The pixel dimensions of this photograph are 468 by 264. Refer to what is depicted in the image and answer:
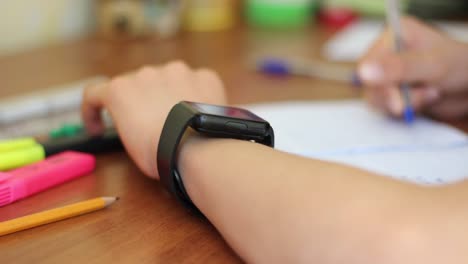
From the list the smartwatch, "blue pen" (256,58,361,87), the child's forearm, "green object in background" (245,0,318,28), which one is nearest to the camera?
the child's forearm

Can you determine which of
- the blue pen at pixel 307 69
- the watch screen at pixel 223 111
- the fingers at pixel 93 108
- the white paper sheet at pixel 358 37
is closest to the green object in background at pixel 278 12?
the white paper sheet at pixel 358 37

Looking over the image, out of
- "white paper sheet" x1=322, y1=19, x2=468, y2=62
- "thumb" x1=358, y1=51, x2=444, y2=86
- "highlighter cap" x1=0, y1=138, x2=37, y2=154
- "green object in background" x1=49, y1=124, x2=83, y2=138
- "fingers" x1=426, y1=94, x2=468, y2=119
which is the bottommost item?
"fingers" x1=426, y1=94, x2=468, y2=119

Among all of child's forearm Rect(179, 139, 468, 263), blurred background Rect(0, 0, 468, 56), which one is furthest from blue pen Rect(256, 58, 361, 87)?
child's forearm Rect(179, 139, 468, 263)

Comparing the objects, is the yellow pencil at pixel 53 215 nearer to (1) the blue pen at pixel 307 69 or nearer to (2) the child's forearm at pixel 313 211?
(2) the child's forearm at pixel 313 211

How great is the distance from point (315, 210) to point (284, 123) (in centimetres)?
30

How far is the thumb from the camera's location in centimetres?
74

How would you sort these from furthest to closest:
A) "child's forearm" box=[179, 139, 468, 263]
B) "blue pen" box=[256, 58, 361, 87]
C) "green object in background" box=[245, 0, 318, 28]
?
"green object in background" box=[245, 0, 318, 28]
"blue pen" box=[256, 58, 361, 87]
"child's forearm" box=[179, 139, 468, 263]

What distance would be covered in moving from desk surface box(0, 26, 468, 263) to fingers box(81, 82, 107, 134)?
4 centimetres

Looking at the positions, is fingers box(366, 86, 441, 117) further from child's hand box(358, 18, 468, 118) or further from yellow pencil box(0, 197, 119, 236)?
yellow pencil box(0, 197, 119, 236)

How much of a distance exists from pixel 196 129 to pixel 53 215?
121mm

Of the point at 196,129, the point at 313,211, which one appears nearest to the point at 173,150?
the point at 196,129

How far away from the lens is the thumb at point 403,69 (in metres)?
0.74

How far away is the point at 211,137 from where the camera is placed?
487 mm

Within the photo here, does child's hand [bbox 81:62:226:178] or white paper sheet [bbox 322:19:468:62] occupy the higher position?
child's hand [bbox 81:62:226:178]
